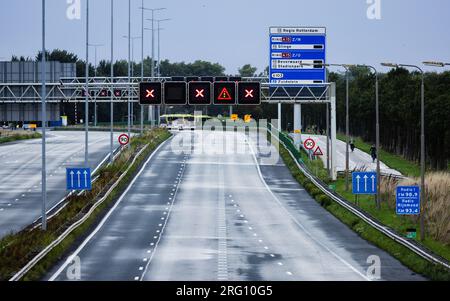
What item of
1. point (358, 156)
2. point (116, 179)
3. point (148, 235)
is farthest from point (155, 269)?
point (358, 156)

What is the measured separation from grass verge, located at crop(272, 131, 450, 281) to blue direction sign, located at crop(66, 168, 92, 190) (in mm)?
14713

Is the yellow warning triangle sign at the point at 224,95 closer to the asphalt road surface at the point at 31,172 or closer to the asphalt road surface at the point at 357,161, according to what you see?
the asphalt road surface at the point at 31,172

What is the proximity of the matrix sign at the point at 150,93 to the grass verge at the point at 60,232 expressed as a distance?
696 centimetres

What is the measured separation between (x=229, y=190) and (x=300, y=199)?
6.71 meters

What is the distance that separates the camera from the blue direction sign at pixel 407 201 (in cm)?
4744

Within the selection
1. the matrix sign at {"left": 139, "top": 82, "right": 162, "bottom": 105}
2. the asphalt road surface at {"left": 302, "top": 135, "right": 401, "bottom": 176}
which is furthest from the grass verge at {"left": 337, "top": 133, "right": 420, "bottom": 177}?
the matrix sign at {"left": 139, "top": 82, "right": 162, "bottom": 105}

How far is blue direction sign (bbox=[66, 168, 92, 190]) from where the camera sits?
5984 cm

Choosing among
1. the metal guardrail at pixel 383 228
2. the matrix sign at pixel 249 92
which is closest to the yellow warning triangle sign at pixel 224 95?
the matrix sign at pixel 249 92

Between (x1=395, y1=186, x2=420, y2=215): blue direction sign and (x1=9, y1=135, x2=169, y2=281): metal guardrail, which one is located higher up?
(x1=395, y1=186, x2=420, y2=215): blue direction sign

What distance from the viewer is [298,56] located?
7788cm

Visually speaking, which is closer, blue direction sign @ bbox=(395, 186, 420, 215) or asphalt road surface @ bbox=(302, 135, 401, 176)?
blue direction sign @ bbox=(395, 186, 420, 215)

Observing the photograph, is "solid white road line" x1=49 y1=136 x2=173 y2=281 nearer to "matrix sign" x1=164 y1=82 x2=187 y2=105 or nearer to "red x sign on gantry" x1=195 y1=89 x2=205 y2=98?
"matrix sign" x1=164 y1=82 x2=187 y2=105

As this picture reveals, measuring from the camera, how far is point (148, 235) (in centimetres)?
5225

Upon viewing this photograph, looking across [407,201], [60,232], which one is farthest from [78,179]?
[407,201]
